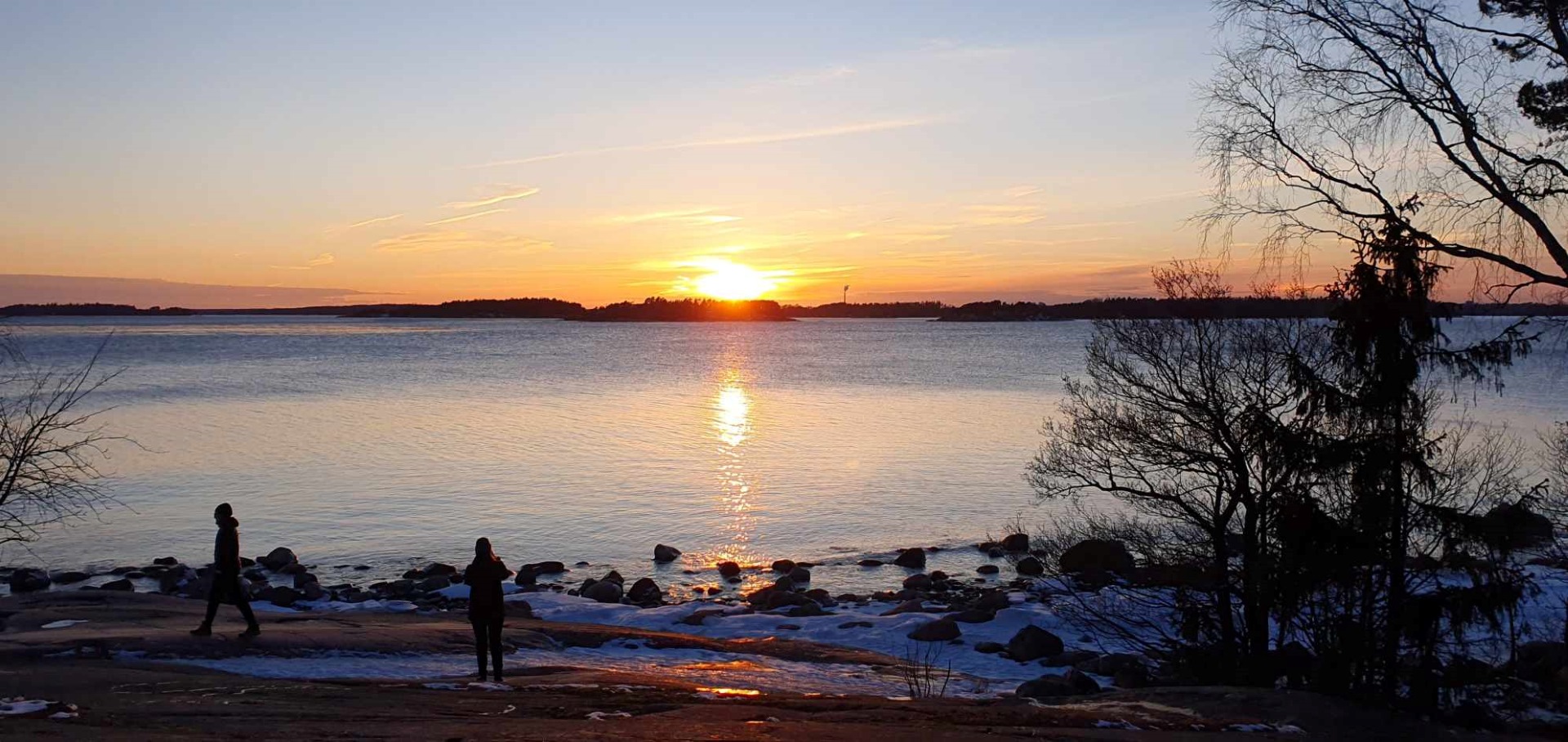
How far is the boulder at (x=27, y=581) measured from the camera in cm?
2341

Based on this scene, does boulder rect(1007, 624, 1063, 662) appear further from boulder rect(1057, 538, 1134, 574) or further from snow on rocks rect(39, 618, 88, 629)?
snow on rocks rect(39, 618, 88, 629)

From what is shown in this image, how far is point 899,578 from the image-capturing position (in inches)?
1050

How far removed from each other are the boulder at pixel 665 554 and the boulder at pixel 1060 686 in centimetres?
1348

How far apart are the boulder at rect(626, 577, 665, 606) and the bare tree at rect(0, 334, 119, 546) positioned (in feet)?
35.4

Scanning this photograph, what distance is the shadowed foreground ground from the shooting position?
10023 millimetres

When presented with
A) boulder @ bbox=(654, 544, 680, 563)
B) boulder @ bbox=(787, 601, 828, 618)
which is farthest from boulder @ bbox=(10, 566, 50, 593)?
boulder @ bbox=(787, 601, 828, 618)

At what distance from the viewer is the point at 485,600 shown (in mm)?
14109

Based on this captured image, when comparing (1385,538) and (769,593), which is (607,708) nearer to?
(1385,538)

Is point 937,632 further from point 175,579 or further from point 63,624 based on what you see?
point 175,579

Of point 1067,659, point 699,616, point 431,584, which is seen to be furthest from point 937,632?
point 431,584

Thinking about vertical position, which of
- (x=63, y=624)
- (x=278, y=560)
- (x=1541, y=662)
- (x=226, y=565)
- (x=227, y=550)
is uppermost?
(x=227, y=550)

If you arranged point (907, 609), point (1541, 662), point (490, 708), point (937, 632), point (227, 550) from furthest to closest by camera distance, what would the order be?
point (907, 609), point (937, 632), point (1541, 662), point (227, 550), point (490, 708)

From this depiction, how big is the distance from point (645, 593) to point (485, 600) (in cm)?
1043

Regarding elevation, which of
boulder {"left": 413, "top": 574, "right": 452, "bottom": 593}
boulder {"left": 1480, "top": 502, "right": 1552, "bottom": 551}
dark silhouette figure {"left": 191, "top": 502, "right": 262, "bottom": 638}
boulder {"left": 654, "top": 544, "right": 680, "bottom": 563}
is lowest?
boulder {"left": 654, "top": 544, "right": 680, "bottom": 563}
